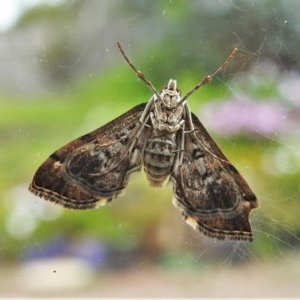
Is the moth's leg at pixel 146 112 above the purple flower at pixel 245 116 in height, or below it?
below

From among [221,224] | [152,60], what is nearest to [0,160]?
[152,60]

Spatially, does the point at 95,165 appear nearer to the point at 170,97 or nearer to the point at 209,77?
the point at 170,97

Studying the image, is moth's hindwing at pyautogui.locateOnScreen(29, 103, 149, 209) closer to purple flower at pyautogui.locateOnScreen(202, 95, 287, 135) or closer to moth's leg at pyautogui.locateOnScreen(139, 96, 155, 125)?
moth's leg at pyautogui.locateOnScreen(139, 96, 155, 125)

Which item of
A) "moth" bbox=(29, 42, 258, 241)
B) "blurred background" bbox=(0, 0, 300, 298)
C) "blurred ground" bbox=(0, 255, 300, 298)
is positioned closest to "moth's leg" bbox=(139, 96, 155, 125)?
"moth" bbox=(29, 42, 258, 241)

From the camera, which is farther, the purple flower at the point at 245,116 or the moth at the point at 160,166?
the purple flower at the point at 245,116

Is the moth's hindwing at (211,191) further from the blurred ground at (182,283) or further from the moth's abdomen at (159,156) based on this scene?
the blurred ground at (182,283)

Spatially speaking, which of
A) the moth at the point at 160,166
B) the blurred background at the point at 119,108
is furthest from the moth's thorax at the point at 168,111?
the blurred background at the point at 119,108

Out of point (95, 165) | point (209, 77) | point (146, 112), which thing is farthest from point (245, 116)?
point (95, 165)

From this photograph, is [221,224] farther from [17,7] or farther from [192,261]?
[17,7]
